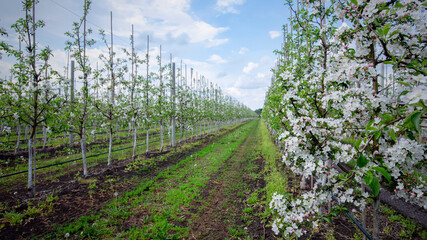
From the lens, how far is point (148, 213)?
5449 mm

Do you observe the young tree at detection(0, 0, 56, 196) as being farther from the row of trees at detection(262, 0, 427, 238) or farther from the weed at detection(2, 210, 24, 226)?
the row of trees at detection(262, 0, 427, 238)

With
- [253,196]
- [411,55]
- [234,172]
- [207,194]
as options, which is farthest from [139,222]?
[411,55]

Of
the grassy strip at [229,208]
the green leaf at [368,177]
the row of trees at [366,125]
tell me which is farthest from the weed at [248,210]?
the green leaf at [368,177]

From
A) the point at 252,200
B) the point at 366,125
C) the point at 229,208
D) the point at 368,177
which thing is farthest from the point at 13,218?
the point at 366,125

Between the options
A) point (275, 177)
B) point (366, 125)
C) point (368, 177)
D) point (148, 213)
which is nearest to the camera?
point (368, 177)

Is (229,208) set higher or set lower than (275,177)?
lower

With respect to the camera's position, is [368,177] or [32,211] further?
[32,211]

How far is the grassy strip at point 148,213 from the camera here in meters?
4.53

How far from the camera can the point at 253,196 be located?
6.31 meters

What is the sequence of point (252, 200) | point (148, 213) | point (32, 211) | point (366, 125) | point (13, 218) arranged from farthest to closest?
point (252, 200) < point (148, 213) < point (32, 211) < point (13, 218) < point (366, 125)

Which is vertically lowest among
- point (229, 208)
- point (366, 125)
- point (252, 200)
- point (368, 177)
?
point (229, 208)

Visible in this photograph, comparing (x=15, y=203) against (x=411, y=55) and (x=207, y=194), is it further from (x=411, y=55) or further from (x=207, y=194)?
(x=411, y=55)

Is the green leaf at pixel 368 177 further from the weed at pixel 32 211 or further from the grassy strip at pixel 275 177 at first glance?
the weed at pixel 32 211

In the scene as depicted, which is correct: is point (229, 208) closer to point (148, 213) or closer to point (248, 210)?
point (248, 210)
